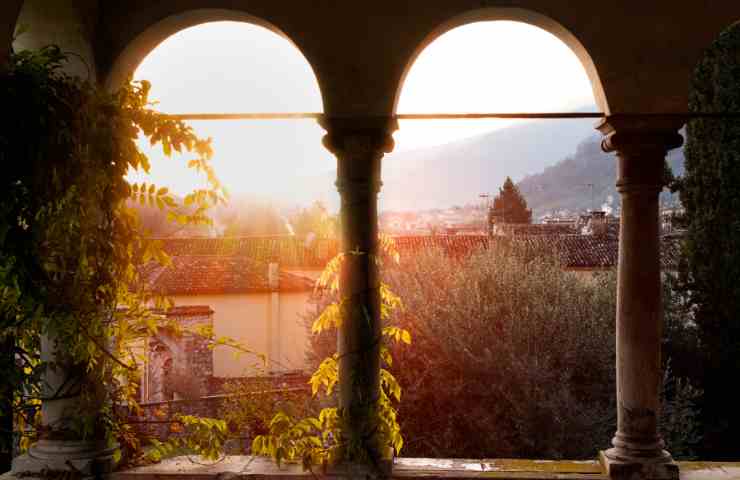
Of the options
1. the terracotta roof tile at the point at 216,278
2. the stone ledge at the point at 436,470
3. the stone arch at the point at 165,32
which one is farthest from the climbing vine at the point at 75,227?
the terracotta roof tile at the point at 216,278

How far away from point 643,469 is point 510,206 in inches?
1489

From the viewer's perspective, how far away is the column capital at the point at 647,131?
3697 millimetres

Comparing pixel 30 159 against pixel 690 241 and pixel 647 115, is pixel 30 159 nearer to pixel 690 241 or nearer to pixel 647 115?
pixel 647 115

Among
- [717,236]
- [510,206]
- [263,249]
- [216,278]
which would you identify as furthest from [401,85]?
[510,206]

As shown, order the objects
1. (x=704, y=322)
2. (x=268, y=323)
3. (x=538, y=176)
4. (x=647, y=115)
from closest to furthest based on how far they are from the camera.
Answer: (x=647, y=115) → (x=704, y=322) → (x=268, y=323) → (x=538, y=176)

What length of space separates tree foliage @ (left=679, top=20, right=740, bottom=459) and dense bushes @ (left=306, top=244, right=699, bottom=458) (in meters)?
3.19

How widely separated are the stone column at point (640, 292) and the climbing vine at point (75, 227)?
7.54 feet

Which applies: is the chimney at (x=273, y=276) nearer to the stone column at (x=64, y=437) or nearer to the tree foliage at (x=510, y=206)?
the stone column at (x=64, y=437)

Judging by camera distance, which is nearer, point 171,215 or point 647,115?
point 171,215

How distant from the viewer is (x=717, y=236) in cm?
1271

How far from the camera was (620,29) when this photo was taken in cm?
375

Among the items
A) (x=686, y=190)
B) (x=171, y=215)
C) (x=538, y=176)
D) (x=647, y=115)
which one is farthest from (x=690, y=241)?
(x=538, y=176)

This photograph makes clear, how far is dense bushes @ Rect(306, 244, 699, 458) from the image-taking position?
8.98 m

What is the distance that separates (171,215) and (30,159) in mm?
715
